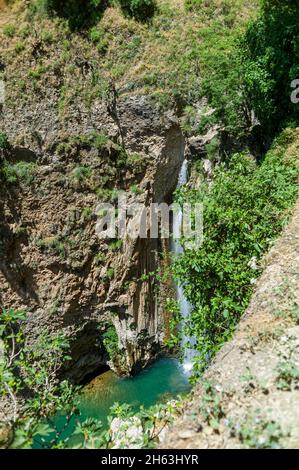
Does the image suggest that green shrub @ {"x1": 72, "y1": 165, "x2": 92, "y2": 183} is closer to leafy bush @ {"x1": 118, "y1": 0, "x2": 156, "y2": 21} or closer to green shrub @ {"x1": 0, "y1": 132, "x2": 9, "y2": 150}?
green shrub @ {"x1": 0, "y1": 132, "x2": 9, "y2": 150}

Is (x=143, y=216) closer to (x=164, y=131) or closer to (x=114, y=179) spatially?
(x=114, y=179)

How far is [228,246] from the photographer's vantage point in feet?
22.0

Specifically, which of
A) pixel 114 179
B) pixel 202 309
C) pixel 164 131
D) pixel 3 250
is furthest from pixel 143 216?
pixel 202 309

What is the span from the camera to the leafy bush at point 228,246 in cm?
638

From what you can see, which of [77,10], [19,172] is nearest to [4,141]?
[19,172]

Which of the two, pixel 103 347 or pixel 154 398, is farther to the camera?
pixel 103 347

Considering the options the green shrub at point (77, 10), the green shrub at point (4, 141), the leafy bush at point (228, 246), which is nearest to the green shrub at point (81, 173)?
the green shrub at point (4, 141)

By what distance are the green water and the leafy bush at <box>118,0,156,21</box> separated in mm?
13172

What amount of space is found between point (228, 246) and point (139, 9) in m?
11.4

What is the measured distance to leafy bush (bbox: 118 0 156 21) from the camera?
45.7ft

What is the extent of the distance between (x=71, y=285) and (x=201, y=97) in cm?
816

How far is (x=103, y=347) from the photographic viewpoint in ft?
48.1

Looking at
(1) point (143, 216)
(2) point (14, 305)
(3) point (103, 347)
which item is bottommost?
(3) point (103, 347)
